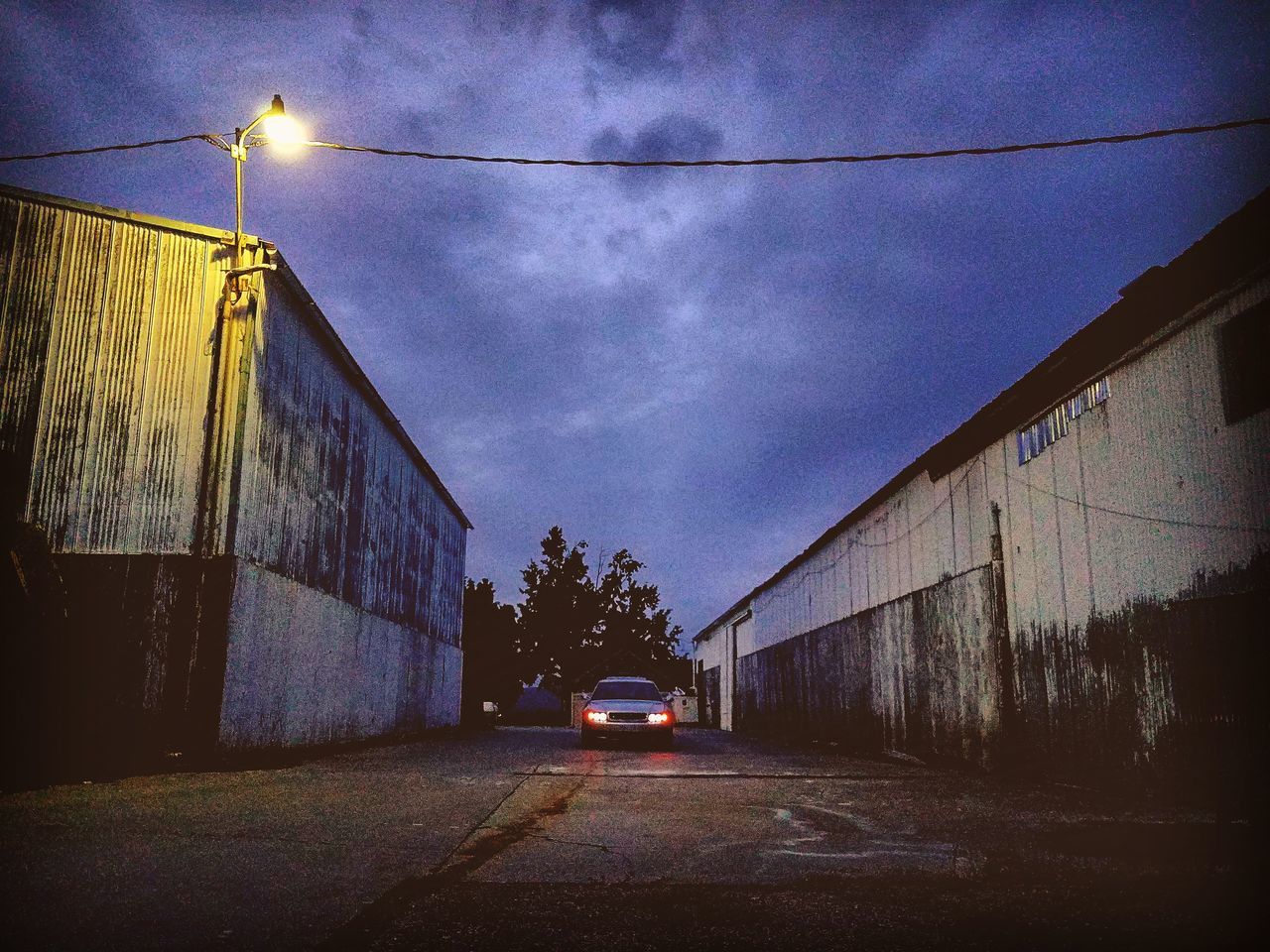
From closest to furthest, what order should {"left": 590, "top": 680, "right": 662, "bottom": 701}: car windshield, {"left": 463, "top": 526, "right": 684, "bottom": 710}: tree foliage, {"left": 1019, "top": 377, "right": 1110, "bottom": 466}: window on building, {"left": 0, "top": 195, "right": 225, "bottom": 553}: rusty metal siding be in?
{"left": 1019, "top": 377, "right": 1110, "bottom": 466}: window on building
{"left": 0, "top": 195, "right": 225, "bottom": 553}: rusty metal siding
{"left": 590, "top": 680, "right": 662, "bottom": 701}: car windshield
{"left": 463, "top": 526, "right": 684, "bottom": 710}: tree foliage

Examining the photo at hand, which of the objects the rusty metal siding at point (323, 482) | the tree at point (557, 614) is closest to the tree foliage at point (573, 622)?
the tree at point (557, 614)

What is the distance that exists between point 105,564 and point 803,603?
58.1 feet

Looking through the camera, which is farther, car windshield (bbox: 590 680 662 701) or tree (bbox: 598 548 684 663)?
tree (bbox: 598 548 684 663)

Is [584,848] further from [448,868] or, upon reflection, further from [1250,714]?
[1250,714]

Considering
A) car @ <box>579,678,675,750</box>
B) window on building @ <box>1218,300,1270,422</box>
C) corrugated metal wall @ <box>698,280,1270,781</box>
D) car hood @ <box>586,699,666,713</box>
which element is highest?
window on building @ <box>1218,300,1270,422</box>

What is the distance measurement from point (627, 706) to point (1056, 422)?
1020 cm

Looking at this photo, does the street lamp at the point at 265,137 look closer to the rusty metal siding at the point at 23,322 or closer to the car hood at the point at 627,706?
the rusty metal siding at the point at 23,322

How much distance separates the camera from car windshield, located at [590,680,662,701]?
18641 mm

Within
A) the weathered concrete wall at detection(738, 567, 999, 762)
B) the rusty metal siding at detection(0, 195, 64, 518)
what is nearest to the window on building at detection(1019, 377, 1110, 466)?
the weathered concrete wall at detection(738, 567, 999, 762)

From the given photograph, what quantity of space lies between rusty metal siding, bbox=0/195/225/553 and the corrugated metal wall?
11.2 m

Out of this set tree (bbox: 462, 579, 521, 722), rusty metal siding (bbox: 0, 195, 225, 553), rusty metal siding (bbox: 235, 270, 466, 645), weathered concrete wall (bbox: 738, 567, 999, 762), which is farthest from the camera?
tree (bbox: 462, 579, 521, 722)

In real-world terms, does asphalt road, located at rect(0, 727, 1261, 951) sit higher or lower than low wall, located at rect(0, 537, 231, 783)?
lower

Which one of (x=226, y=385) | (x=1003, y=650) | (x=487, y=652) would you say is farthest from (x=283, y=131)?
(x=487, y=652)

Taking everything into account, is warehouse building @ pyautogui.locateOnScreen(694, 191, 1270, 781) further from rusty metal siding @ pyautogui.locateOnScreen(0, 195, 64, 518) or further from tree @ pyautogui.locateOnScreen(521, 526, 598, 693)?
tree @ pyautogui.locateOnScreen(521, 526, 598, 693)
